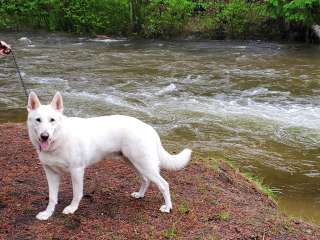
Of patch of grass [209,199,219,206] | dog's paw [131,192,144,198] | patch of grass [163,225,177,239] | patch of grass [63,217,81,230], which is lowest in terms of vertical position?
patch of grass [209,199,219,206]

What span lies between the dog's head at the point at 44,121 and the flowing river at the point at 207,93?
3.56m

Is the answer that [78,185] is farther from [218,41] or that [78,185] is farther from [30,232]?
[218,41]

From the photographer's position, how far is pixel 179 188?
6.12m

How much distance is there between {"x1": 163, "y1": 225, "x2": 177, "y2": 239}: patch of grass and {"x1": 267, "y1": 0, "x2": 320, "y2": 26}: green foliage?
1655cm

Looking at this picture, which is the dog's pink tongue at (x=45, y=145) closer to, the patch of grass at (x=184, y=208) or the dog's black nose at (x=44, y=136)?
the dog's black nose at (x=44, y=136)

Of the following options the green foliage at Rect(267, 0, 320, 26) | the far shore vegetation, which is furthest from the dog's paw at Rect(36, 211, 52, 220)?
the far shore vegetation

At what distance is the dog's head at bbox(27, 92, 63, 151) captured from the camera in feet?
14.9

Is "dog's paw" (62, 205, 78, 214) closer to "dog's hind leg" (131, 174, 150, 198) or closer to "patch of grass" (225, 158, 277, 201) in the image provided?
"dog's hind leg" (131, 174, 150, 198)

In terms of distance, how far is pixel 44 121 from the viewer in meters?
4.55

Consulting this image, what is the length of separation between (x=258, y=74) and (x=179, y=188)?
33.3ft

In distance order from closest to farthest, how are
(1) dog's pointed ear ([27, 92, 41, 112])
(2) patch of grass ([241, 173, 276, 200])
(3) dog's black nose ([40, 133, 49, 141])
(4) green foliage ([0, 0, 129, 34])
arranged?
(3) dog's black nose ([40, 133, 49, 141]) < (1) dog's pointed ear ([27, 92, 41, 112]) < (2) patch of grass ([241, 173, 276, 200]) < (4) green foliage ([0, 0, 129, 34])

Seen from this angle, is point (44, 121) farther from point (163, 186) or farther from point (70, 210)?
point (163, 186)

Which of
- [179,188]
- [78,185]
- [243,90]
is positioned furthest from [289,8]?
[78,185]

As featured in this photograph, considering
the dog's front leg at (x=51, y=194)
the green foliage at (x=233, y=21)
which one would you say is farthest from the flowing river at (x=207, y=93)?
the dog's front leg at (x=51, y=194)
